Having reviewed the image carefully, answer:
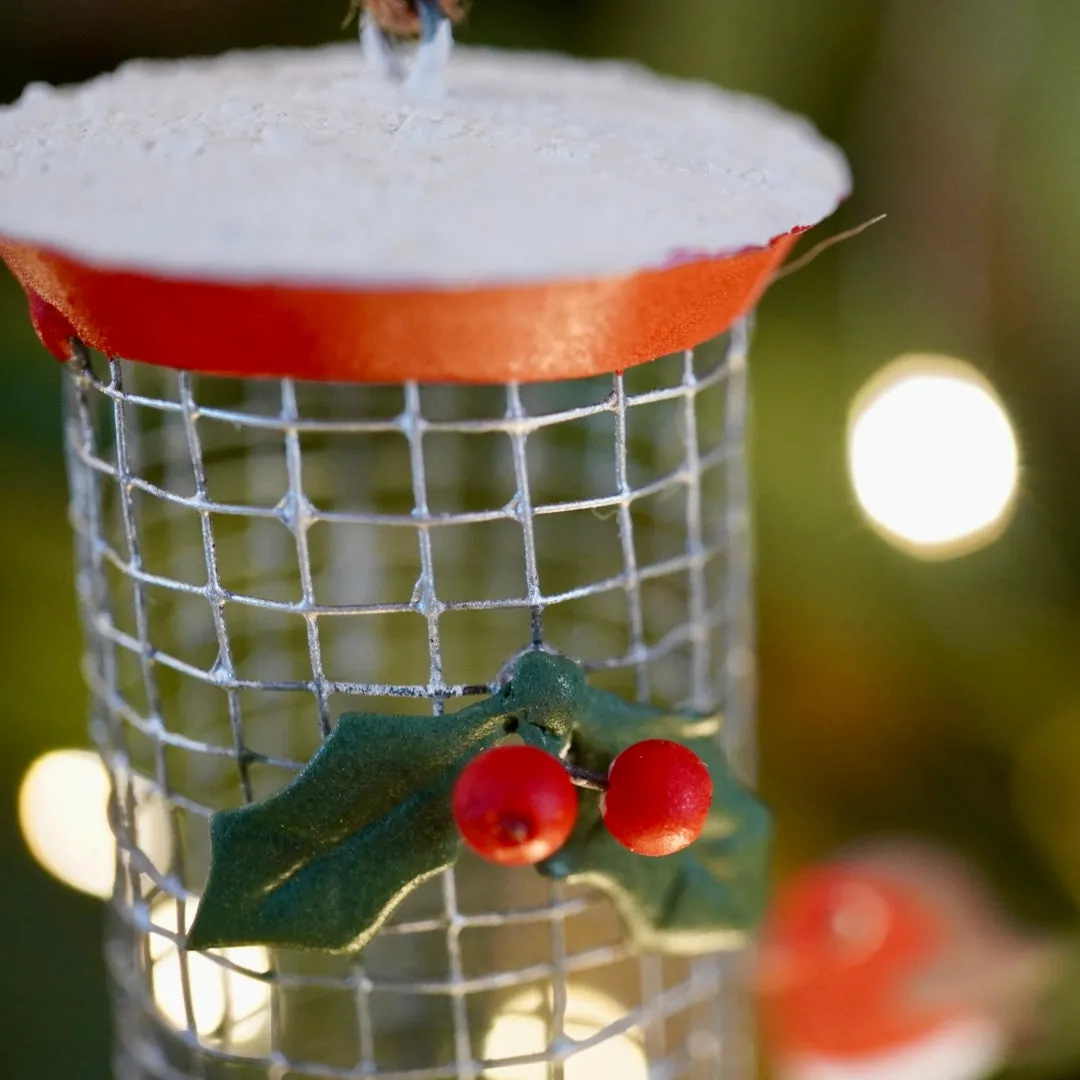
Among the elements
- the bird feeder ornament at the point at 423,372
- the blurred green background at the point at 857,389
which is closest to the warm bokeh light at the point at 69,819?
the blurred green background at the point at 857,389

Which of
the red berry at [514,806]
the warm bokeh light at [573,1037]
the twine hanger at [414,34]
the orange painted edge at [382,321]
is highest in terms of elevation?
the twine hanger at [414,34]

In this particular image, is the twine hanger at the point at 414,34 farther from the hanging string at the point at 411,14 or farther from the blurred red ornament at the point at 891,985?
the blurred red ornament at the point at 891,985

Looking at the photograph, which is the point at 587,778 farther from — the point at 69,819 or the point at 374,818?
the point at 69,819

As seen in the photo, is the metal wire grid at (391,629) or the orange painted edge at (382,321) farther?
the metal wire grid at (391,629)

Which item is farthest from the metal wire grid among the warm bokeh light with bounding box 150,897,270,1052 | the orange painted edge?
the orange painted edge

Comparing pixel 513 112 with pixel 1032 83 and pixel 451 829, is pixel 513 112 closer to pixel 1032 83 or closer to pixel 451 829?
pixel 451 829

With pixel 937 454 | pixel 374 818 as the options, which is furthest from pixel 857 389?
pixel 374 818

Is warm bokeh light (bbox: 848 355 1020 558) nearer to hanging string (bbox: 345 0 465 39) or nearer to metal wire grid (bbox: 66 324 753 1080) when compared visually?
metal wire grid (bbox: 66 324 753 1080)
